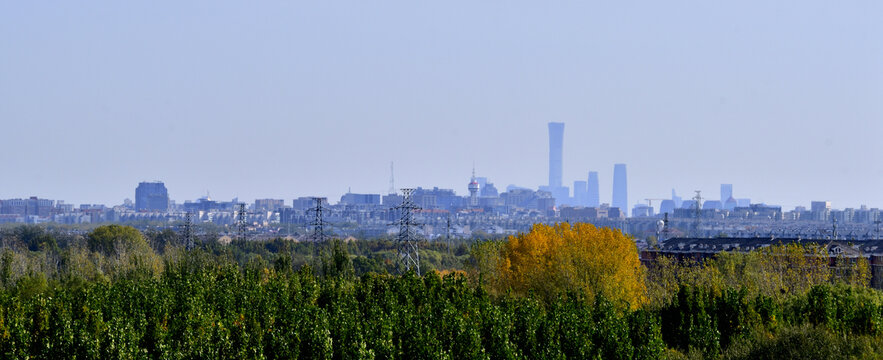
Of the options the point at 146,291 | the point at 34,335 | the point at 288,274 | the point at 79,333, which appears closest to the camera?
the point at 79,333

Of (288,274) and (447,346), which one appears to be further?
(288,274)

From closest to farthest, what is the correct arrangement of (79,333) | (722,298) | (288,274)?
1. (79,333)
2. (722,298)
3. (288,274)

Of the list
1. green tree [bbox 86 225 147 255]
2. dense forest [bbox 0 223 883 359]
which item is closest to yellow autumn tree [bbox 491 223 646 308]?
dense forest [bbox 0 223 883 359]

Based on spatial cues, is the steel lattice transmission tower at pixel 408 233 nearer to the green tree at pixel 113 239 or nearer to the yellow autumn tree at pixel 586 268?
the yellow autumn tree at pixel 586 268

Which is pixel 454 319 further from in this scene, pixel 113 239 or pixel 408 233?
pixel 113 239

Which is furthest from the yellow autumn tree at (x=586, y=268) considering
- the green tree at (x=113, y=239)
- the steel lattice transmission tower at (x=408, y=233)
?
the green tree at (x=113, y=239)

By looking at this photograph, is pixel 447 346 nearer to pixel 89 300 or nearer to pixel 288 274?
pixel 89 300

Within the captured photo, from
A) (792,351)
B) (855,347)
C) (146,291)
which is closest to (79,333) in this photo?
(146,291)

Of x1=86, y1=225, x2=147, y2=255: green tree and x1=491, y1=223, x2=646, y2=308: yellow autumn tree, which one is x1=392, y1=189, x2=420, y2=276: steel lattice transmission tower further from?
x1=86, y1=225, x2=147, y2=255: green tree

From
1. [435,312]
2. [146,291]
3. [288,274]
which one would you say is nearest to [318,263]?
[288,274]

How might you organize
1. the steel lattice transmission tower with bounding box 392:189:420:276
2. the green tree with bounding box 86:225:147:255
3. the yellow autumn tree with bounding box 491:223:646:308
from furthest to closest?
the green tree with bounding box 86:225:147:255 < the steel lattice transmission tower with bounding box 392:189:420:276 < the yellow autumn tree with bounding box 491:223:646:308
